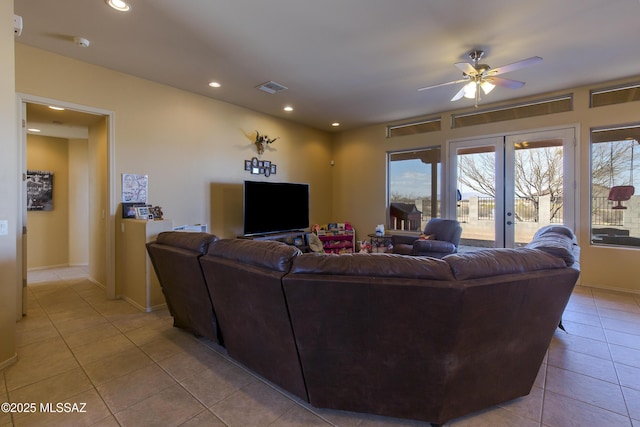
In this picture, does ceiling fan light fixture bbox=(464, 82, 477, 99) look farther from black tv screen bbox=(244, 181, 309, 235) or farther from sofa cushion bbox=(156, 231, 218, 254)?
black tv screen bbox=(244, 181, 309, 235)

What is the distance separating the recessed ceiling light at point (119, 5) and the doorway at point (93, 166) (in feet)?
4.88

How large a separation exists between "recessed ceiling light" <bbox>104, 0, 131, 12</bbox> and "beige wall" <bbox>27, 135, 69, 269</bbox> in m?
4.41

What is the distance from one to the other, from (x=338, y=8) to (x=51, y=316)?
4.12 m

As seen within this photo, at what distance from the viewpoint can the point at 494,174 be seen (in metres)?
4.88

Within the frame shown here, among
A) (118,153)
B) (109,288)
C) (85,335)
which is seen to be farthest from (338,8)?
(109,288)

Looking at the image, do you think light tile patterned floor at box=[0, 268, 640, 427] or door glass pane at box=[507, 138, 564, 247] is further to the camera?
door glass pane at box=[507, 138, 564, 247]

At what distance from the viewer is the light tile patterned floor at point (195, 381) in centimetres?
167

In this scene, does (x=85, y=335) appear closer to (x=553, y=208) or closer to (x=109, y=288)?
(x=109, y=288)

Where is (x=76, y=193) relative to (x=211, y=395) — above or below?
above

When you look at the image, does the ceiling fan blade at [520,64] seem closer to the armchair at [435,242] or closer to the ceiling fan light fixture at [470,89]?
the ceiling fan light fixture at [470,89]

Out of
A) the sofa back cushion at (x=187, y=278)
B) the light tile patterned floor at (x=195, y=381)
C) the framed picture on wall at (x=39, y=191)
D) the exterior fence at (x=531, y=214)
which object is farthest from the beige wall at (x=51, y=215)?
the exterior fence at (x=531, y=214)

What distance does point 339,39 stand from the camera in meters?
2.93

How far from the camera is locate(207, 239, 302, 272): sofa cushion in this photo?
1606 mm

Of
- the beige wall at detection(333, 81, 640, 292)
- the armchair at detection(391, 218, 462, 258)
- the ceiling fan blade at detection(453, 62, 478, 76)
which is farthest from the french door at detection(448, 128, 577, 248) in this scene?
the ceiling fan blade at detection(453, 62, 478, 76)
